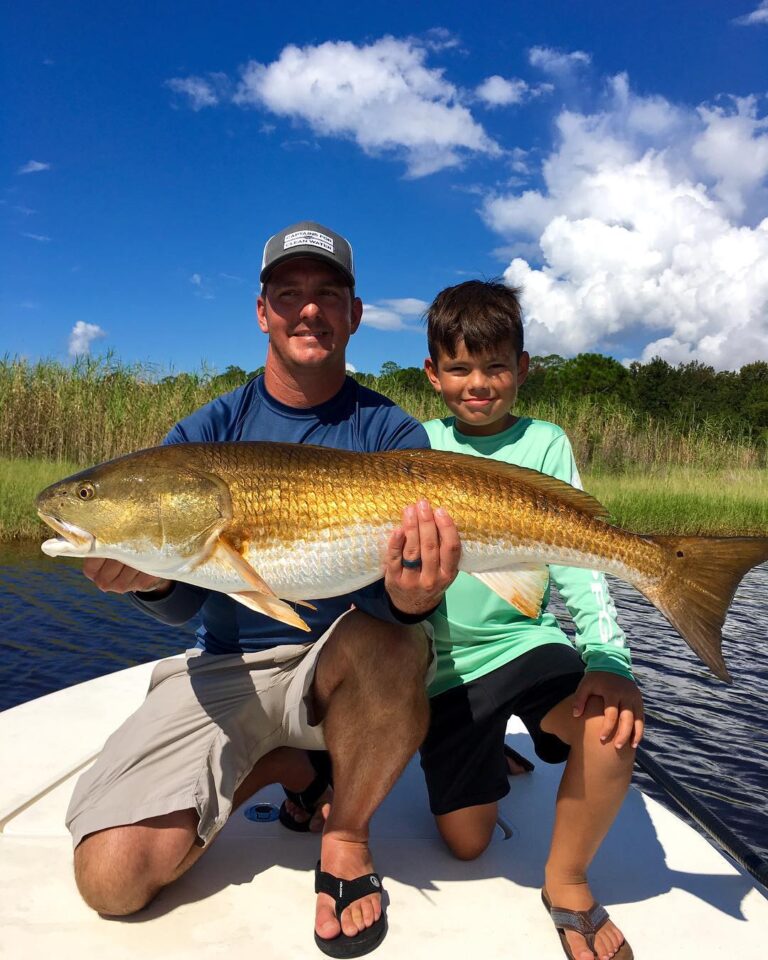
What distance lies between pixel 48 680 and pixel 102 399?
882 cm

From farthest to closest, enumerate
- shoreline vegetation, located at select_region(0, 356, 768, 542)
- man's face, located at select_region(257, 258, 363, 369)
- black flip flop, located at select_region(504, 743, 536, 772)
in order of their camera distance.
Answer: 1. shoreline vegetation, located at select_region(0, 356, 768, 542)
2. black flip flop, located at select_region(504, 743, 536, 772)
3. man's face, located at select_region(257, 258, 363, 369)

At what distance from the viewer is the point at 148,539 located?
2480 millimetres

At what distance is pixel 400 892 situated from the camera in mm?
2586

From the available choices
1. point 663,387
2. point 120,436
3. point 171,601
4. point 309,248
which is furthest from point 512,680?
point 663,387

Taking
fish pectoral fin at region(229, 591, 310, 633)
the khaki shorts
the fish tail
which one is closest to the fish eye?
fish pectoral fin at region(229, 591, 310, 633)

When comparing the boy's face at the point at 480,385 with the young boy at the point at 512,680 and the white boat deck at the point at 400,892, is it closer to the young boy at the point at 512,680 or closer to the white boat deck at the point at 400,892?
the young boy at the point at 512,680

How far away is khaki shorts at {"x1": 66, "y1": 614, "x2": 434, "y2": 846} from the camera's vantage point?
2.54 metres

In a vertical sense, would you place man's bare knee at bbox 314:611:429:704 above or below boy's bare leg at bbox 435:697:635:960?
above

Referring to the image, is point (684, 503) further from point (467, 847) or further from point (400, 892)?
point (400, 892)

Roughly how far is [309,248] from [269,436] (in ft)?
2.74

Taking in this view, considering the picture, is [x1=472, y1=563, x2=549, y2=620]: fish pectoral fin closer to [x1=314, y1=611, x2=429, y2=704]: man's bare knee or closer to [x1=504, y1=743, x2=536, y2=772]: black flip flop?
[x1=314, y1=611, x2=429, y2=704]: man's bare knee

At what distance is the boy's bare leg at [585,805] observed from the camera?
2395 millimetres

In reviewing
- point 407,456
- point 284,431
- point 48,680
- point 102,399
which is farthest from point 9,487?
point 407,456

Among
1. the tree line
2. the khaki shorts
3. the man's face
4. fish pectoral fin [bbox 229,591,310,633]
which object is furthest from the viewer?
the tree line
